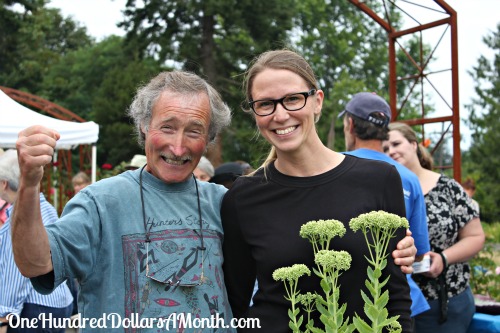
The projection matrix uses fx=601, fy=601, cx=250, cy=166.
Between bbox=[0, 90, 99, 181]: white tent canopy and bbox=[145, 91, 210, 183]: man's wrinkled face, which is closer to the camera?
bbox=[145, 91, 210, 183]: man's wrinkled face

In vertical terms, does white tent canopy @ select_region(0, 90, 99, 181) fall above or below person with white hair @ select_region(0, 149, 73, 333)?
above

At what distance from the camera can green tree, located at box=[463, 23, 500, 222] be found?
26.8m

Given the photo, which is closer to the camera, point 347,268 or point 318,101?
point 347,268

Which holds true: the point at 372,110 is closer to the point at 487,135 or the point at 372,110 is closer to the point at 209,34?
the point at 209,34

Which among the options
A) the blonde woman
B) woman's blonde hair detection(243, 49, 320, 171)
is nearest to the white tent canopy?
the blonde woman

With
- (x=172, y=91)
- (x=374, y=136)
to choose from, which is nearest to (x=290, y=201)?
(x=172, y=91)

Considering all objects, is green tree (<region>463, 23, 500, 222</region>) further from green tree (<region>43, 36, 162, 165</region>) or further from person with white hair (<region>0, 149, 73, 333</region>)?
person with white hair (<region>0, 149, 73, 333</region>)

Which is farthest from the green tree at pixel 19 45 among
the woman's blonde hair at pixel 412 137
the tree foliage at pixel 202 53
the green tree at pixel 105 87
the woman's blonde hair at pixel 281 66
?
the woman's blonde hair at pixel 281 66

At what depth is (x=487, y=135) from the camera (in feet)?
100

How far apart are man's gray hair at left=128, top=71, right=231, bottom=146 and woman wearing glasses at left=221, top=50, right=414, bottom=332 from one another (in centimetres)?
14

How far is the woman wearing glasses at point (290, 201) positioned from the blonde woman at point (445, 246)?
1480mm

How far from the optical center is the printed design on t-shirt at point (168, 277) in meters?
1.83

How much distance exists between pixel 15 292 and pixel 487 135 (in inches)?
1195

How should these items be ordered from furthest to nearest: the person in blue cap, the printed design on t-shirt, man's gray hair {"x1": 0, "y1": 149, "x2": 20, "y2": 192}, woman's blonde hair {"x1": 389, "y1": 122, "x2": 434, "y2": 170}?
1. man's gray hair {"x1": 0, "y1": 149, "x2": 20, "y2": 192}
2. woman's blonde hair {"x1": 389, "y1": 122, "x2": 434, "y2": 170}
3. the person in blue cap
4. the printed design on t-shirt
